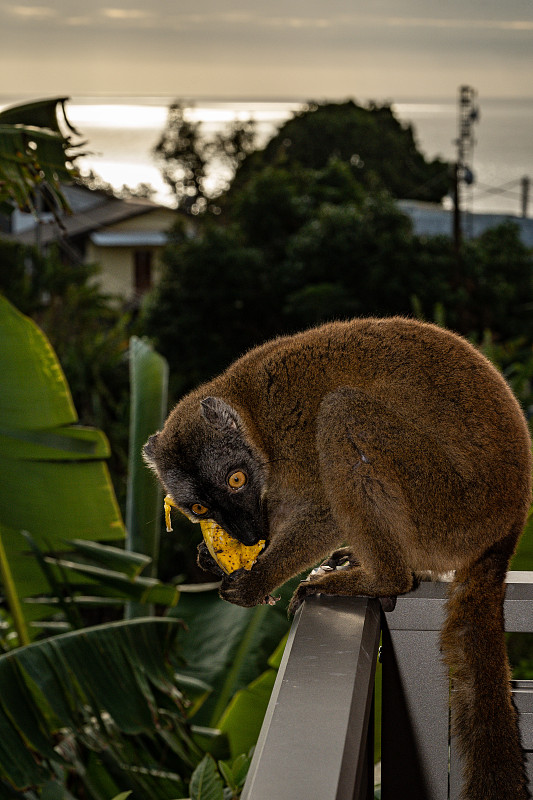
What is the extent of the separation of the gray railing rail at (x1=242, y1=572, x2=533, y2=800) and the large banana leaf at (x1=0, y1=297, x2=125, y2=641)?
262 cm

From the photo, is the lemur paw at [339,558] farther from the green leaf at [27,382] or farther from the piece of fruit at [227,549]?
the green leaf at [27,382]

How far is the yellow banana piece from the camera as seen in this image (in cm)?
254

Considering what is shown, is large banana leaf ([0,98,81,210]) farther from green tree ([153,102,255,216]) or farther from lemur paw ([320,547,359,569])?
green tree ([153,102,255,216])

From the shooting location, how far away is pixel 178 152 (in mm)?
41875

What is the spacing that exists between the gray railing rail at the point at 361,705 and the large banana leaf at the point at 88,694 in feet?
5.06

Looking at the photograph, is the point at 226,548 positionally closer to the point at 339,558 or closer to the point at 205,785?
the point at 339,558

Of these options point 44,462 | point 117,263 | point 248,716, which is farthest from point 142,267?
point 248,716

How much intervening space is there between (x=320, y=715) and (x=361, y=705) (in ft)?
0.33

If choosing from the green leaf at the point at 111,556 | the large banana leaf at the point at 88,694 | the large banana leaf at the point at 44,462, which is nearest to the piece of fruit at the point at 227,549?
the large banana leaf at the point at 88,694

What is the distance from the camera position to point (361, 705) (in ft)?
4.41

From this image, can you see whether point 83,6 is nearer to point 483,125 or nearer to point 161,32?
point 161,32

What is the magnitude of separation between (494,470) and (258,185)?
75.2ft

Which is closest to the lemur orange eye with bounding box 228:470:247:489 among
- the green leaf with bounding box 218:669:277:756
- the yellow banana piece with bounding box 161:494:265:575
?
the yellow banana piece with bounding box 161:494:265:575

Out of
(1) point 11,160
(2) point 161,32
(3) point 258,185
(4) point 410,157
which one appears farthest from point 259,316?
(4) point 410,157
